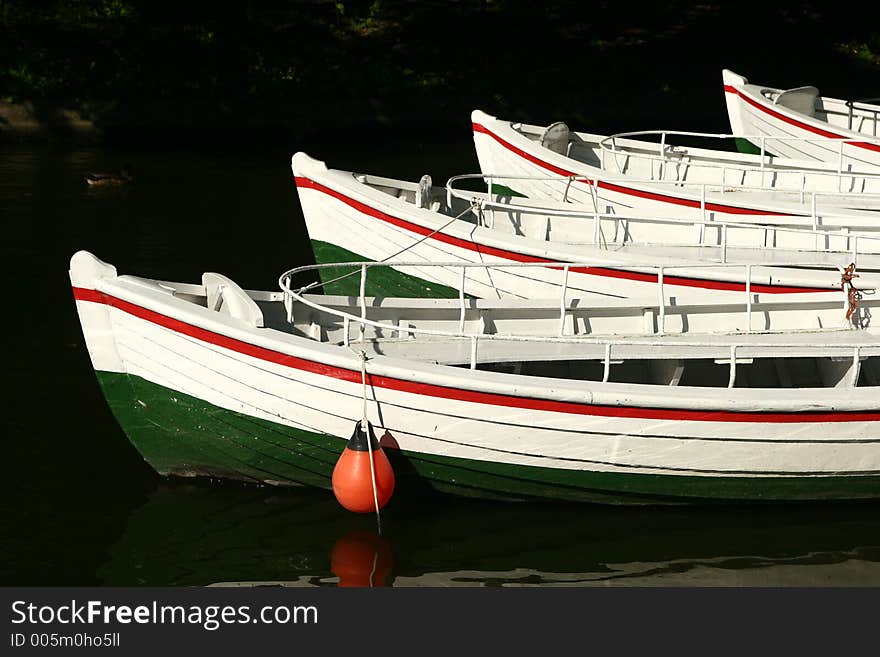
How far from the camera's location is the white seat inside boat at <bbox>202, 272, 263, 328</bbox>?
878 centimetres

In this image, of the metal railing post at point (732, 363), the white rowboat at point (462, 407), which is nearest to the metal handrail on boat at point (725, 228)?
the white rowboat at point (462, 407)

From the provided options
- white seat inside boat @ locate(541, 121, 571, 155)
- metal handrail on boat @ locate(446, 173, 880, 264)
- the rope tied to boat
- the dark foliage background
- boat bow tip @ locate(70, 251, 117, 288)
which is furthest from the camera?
the dark foliage background

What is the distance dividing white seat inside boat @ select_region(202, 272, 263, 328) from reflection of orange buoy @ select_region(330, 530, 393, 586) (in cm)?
162

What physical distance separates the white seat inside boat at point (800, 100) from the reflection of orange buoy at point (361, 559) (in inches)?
439

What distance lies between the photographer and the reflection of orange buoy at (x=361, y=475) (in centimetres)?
→ 835

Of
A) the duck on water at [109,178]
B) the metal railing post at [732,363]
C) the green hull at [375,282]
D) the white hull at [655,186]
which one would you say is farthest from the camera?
the duck on water at [109,178]

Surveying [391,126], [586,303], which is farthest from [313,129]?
[586,303]

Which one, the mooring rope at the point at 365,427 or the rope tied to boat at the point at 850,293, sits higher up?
the rope tied to boat at the point at 850,293

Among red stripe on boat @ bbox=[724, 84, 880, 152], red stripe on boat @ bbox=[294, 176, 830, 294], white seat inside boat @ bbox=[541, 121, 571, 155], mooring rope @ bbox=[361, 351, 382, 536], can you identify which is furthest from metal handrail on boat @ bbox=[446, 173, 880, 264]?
mooring rope @ bbox=[361, 351, 382, 536]

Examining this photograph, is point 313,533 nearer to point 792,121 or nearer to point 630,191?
point 630,191

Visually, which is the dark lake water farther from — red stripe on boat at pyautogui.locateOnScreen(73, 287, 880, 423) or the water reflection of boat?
red stripe on boat at pyautogui.locateOnScreen(73, 287, 880, 423)

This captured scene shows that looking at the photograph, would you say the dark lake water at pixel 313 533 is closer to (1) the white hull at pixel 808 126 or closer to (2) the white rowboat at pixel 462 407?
(2) the white rowboat at pixel 462 407

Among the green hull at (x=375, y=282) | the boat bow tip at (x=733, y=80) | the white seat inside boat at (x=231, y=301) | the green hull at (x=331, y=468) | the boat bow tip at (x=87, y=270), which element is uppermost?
the boat bow tip at (x=733, y=80)

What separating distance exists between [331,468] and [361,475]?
2.26ft
